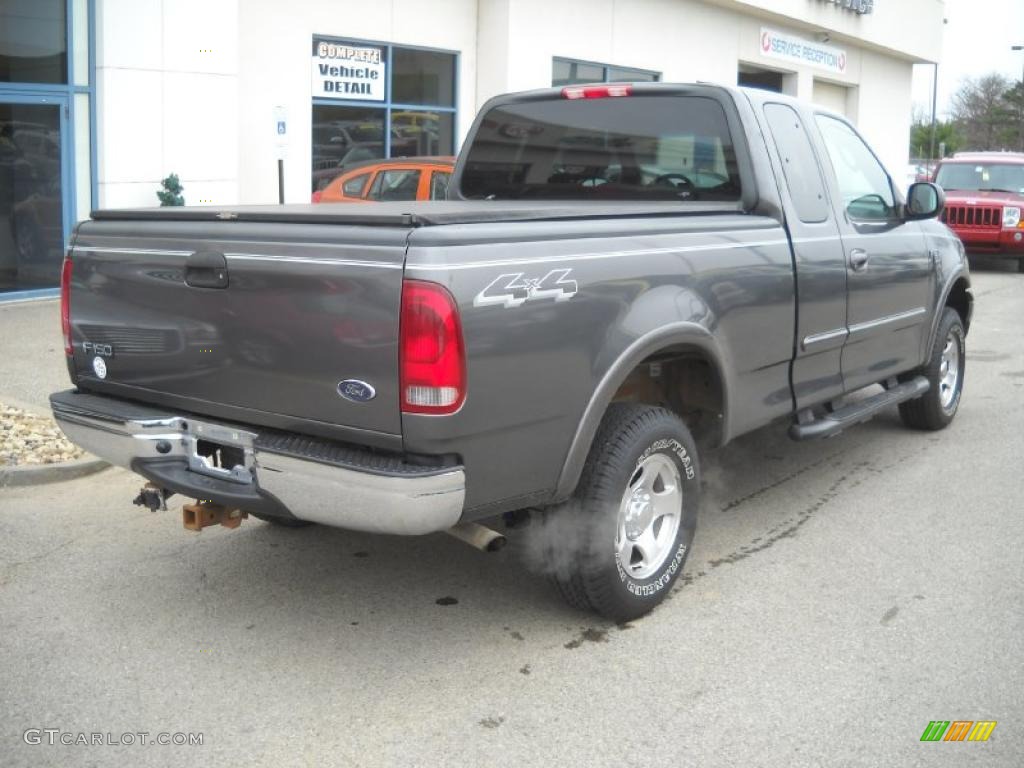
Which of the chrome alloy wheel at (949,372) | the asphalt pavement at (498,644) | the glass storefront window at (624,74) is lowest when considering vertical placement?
the asphalt pavement at (498,644)

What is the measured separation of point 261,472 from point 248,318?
1.68 ft

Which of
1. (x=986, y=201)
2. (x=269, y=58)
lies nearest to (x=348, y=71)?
(x=269, y=58)

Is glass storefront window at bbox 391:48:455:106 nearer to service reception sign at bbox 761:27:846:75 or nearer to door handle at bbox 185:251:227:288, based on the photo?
service reception sign at bbox 761:27:846:75

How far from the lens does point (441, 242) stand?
3.55 metres

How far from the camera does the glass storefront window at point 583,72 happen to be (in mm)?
18500

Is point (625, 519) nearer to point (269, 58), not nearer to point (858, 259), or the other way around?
point (858, 259)

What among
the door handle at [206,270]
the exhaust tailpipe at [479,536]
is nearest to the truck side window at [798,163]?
the exhaust tailpipe at [479,536]

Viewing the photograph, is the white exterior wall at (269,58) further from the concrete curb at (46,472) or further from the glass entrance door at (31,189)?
the concrete curb at (46,472)

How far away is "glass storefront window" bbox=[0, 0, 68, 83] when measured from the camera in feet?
37.4

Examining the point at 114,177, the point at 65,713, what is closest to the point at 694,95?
the point at 65,713

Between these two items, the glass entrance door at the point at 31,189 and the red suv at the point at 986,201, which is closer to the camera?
the glass entrance door at the point at 31,189

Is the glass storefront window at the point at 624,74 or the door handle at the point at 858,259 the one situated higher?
the glass storefront window at the point at 624,74

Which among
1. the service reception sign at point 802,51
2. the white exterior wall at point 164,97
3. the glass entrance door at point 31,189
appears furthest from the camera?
the service reception sign at point 802,51

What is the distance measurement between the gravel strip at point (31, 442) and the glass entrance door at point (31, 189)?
519cm
